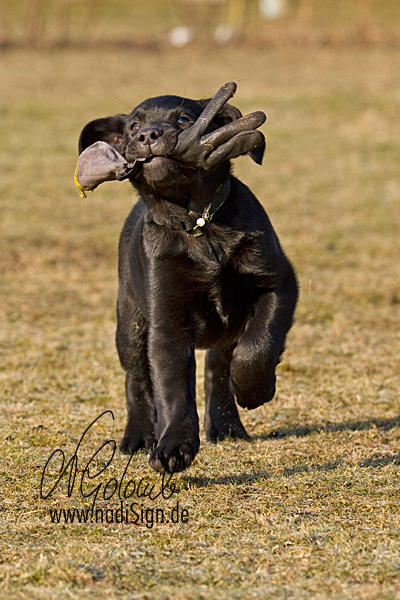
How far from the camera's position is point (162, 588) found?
8.79ft

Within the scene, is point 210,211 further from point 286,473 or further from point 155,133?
point 286,473

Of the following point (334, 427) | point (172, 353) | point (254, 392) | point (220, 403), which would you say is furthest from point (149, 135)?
point (334, 427)

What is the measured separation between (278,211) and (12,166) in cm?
482

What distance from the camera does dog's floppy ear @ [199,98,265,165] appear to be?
12.7 feet

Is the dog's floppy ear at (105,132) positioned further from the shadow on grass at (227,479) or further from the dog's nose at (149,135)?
the shadow on grass at (227,479)

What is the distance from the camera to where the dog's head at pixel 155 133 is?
11.8 feet

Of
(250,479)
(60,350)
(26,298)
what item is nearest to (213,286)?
(250,479)

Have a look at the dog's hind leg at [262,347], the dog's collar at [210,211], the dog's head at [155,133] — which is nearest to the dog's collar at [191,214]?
the dog's collar at [210,211]

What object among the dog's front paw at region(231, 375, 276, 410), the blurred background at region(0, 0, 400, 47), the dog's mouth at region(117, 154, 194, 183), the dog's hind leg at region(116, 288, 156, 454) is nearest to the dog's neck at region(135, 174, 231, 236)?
the dog's mouth at region(117, 154, 194, 183)

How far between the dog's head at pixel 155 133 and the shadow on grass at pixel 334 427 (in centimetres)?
148

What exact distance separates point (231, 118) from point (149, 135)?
0.53 m

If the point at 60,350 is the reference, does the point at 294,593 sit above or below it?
above

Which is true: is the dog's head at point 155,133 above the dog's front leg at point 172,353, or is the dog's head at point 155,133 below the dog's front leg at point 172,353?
above

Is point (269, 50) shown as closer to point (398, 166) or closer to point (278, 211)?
point (398, 166)
